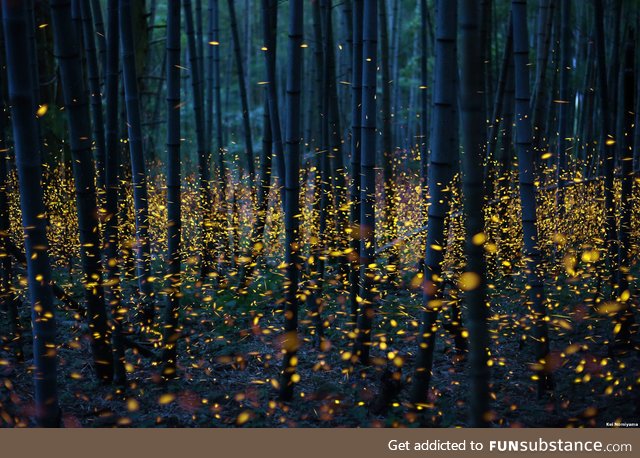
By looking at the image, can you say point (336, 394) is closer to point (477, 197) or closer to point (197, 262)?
point (477, 197)

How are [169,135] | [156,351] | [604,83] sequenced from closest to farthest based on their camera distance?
1. [169,135]
2. [604,83]
3. [156,351]

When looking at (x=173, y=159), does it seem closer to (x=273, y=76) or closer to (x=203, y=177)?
(x=273, y=76)

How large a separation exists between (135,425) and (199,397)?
62cm

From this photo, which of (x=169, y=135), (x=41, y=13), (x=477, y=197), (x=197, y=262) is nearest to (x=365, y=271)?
(x=169, y=135)

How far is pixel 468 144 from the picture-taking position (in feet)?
6.82

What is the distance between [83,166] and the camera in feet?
13.4

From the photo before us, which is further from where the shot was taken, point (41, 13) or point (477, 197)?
point (41, 13)

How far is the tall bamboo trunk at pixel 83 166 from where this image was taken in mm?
3715

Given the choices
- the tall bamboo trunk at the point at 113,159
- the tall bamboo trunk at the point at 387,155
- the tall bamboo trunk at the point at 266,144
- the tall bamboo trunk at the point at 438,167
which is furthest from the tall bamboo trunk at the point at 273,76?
the tall bamboo trunk at the point at 387,155

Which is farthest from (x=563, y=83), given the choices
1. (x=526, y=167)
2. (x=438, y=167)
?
(x=438, y=167)

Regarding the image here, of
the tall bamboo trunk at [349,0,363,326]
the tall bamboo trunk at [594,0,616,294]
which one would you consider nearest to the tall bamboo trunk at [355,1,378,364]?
the tall bamboo trunk at [349,0,363,326]

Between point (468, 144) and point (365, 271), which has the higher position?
point (468, 144)

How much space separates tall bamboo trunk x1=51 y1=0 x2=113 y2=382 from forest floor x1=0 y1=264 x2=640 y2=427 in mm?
598

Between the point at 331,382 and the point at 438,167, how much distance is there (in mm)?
2191
